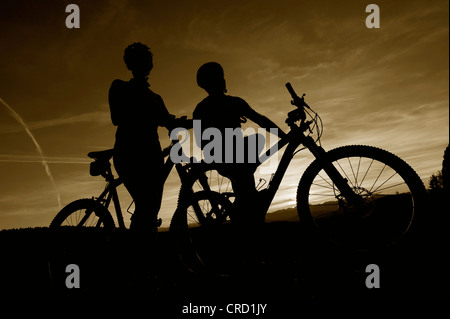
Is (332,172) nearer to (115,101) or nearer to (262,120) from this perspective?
(262,120)

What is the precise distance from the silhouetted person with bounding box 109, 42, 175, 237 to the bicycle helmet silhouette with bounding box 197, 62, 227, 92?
0.67 m

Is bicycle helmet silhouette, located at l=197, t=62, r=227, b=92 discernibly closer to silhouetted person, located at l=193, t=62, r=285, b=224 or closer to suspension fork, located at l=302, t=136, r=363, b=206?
silhouetted person, located at l=193, t=62, r=285, b=224

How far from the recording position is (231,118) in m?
4.55

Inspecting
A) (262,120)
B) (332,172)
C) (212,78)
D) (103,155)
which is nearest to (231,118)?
(262,120)

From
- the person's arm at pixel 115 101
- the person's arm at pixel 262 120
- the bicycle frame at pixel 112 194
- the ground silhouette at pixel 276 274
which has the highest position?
the person's arm at pixel 115 101

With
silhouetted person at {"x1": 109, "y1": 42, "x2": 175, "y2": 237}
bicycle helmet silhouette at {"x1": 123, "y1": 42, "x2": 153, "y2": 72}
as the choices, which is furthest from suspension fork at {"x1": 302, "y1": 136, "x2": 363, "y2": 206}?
bicycle helmet silhouette at {"x1": 123, "y1": 42, "x2": 153, "y2": 72}

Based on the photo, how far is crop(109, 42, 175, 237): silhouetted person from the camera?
4426mm

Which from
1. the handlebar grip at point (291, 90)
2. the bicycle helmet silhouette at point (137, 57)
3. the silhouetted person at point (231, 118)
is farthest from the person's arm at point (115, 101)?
the handlebar grip at point (291, 90)

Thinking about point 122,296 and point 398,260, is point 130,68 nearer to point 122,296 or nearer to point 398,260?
point 122,296

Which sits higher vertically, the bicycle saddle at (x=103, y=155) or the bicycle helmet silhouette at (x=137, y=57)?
the bicycle helmet silhouette at (x=137, y=57)

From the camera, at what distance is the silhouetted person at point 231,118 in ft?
14.4

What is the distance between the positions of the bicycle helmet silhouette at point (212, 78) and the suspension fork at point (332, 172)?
141cm

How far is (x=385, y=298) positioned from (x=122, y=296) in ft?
10.8

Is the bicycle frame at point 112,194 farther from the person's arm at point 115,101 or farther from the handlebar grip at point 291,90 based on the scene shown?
the handlebar grip at point 291,90
